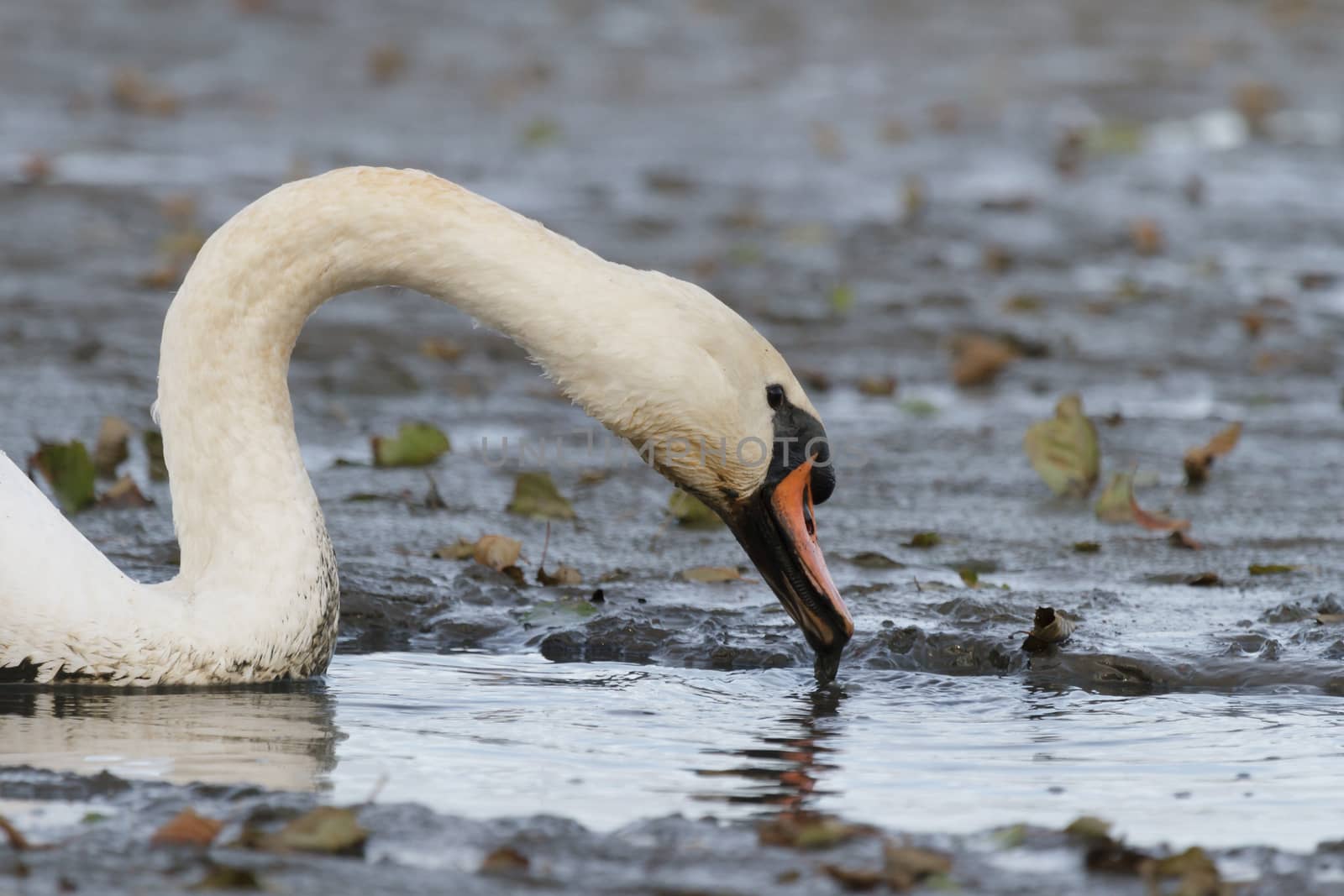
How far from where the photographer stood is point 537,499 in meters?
6.90

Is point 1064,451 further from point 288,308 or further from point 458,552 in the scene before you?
point 288,308

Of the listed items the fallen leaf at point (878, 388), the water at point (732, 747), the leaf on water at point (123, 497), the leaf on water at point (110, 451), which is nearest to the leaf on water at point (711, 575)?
the water at point (732, 747)

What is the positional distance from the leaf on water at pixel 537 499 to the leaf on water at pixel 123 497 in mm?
1167

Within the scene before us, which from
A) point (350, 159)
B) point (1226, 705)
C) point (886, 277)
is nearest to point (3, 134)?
point (350, 159)

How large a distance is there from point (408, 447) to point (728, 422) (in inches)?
118

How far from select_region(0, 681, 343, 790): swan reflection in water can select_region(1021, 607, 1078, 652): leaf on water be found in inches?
66.7

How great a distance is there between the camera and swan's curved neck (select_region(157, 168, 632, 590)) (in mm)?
→ 4594

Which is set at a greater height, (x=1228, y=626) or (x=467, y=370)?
(x=467, y=370)

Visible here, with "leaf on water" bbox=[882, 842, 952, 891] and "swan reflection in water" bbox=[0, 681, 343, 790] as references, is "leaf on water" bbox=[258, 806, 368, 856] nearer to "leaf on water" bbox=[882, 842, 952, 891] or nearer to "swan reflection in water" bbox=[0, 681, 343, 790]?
"swan reflection in water" bbox=[0, 681, 343, 790]

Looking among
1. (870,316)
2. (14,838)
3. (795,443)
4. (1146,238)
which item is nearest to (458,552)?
(795,443)

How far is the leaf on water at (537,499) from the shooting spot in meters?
6.88

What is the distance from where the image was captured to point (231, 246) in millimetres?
4715

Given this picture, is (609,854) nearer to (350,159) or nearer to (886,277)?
(886,277)

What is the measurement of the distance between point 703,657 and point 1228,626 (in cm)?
138
